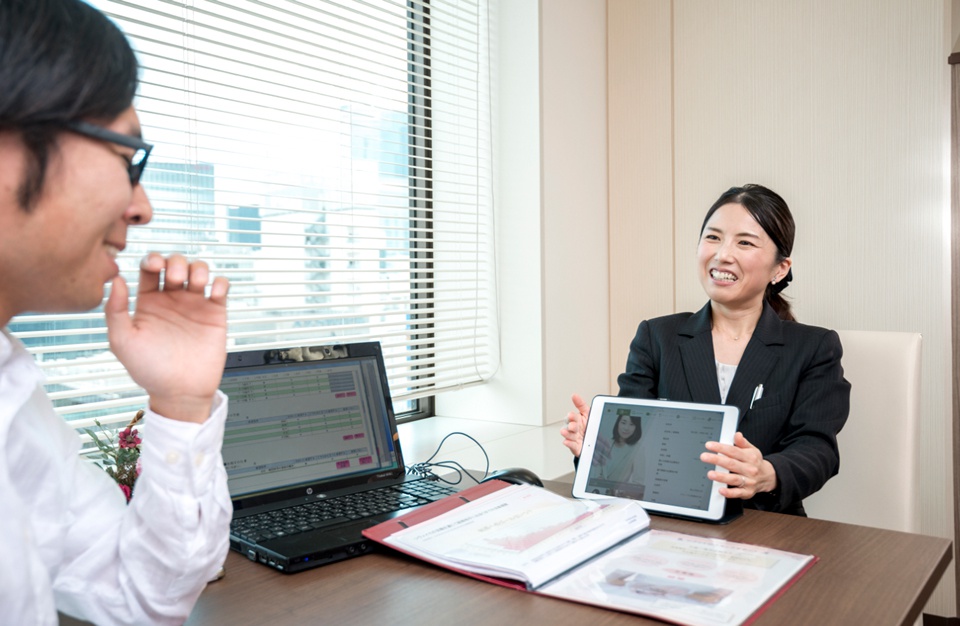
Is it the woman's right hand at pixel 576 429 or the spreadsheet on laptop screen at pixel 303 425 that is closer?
the spreadsheet on laptop screen at pixel 303 425

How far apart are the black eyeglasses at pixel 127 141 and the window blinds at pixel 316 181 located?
1016mm

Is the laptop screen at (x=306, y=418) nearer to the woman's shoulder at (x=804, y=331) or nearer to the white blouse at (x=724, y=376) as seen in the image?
the white blouse at (x=724, y=376)

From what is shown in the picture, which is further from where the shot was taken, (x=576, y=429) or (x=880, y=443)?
(x=880, y=443)

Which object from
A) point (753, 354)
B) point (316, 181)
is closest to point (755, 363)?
point (753, 354)

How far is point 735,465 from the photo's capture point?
4.14ft

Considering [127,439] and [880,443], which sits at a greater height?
[127,439]

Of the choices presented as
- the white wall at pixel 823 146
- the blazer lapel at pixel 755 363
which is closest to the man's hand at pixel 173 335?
the blazer lapel at pixel 755 363

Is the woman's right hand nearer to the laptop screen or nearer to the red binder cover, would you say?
the red binder cover

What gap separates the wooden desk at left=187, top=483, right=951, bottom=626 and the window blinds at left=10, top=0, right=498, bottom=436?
2.85 feet

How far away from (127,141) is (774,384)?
1.51 m

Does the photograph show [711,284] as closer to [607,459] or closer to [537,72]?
[607,459]

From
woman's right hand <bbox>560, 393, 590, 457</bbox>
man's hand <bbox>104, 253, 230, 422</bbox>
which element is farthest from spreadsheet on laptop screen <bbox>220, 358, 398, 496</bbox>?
man's hand <bbox>104, 253, 230, 422</bbox>

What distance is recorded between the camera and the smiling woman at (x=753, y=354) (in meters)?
1.70

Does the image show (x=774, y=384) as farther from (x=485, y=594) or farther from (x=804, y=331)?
(x=485, y=594)
